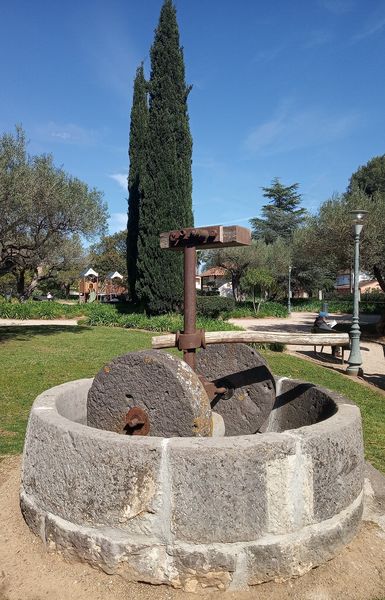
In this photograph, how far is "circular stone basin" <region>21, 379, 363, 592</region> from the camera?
97.0 inches

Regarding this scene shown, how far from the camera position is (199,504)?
2.47 meters

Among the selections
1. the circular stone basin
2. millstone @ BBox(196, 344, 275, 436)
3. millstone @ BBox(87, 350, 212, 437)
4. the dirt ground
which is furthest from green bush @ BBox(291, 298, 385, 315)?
the circular stone basin

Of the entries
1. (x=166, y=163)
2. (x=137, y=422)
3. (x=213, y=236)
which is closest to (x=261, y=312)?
(x=166, y=163)

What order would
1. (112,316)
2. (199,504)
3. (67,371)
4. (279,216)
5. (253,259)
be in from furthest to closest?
(279,216)
(253,259)
(112,316)
(67,371)
(199,504)

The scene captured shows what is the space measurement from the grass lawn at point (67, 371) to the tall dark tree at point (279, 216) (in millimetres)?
36012

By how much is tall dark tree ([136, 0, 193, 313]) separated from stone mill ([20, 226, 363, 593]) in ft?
58.9

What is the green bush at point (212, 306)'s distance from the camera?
76.4ft

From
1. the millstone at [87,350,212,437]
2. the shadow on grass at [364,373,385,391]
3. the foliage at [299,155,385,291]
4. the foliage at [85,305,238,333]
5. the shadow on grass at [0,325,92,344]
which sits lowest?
the shadow on grass at [364,373,385,391]

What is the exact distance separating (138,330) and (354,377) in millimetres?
10877

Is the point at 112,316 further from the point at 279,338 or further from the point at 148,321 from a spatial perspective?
the point at 279,338

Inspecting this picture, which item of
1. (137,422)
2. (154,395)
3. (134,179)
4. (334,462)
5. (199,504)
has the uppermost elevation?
(134,179)

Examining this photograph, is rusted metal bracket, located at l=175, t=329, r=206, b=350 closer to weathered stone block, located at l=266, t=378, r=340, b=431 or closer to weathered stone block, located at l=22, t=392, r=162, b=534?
weathered stone block, located at l=22, t=392, r=162, b=534

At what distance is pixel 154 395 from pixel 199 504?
2.77 feet

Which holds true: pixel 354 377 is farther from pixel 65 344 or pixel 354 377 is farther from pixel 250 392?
pixel 65 344
